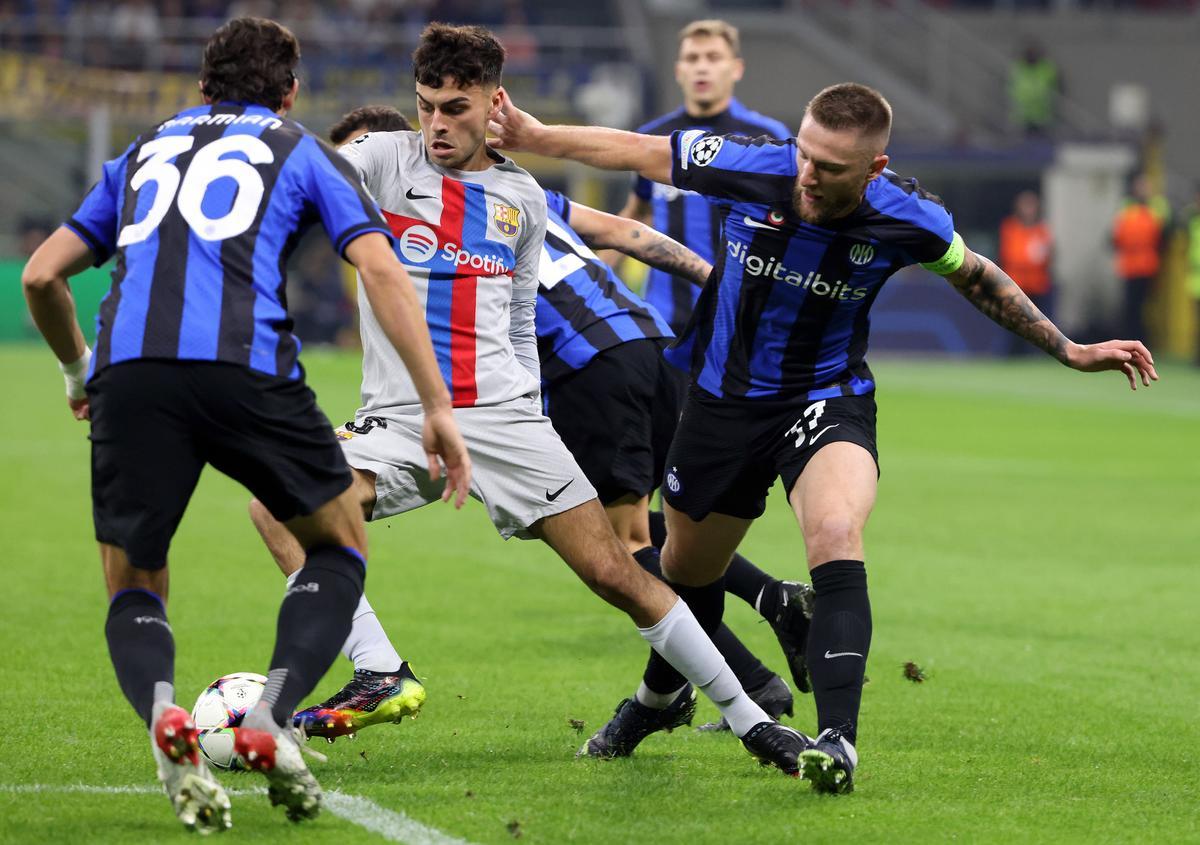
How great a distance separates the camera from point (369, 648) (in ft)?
18.0

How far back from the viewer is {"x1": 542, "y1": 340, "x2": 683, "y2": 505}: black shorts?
668 cm

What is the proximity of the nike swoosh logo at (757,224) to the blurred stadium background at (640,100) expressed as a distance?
72.0 ft

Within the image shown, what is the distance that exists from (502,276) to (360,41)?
84.4ft

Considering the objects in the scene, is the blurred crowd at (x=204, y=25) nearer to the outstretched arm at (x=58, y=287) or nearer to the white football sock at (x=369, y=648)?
the white football sock at (x=369, y=648)

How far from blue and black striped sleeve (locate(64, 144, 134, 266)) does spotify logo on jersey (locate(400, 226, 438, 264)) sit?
3.47 ft

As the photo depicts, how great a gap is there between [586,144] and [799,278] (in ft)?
2.58

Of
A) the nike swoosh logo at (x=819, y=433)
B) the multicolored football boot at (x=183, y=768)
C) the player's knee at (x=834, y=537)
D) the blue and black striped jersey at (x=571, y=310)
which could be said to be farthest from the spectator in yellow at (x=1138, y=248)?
the multicolored football boot at (x=183, y=768)

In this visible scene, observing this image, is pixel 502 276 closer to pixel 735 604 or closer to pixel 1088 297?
pixel 735 604

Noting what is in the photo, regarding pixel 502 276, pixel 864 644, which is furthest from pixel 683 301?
pixel 864 644

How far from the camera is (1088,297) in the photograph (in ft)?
97.5

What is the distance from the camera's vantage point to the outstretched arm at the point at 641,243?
20.0 ft

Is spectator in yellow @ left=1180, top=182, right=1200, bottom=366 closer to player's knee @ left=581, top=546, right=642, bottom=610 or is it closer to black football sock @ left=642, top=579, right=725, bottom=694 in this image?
black football sock @ left=642, top=579, right=725, bottom=694

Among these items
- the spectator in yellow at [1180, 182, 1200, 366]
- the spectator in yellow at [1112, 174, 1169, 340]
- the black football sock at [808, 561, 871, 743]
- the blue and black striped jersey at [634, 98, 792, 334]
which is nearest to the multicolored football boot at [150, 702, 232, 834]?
the black football sock at [808, 561, 871, 743]

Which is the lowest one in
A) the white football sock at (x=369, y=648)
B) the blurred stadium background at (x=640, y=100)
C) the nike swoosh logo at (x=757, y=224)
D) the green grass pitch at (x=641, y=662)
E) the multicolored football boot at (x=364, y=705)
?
the green grass pitch at (x=641, y=662)
